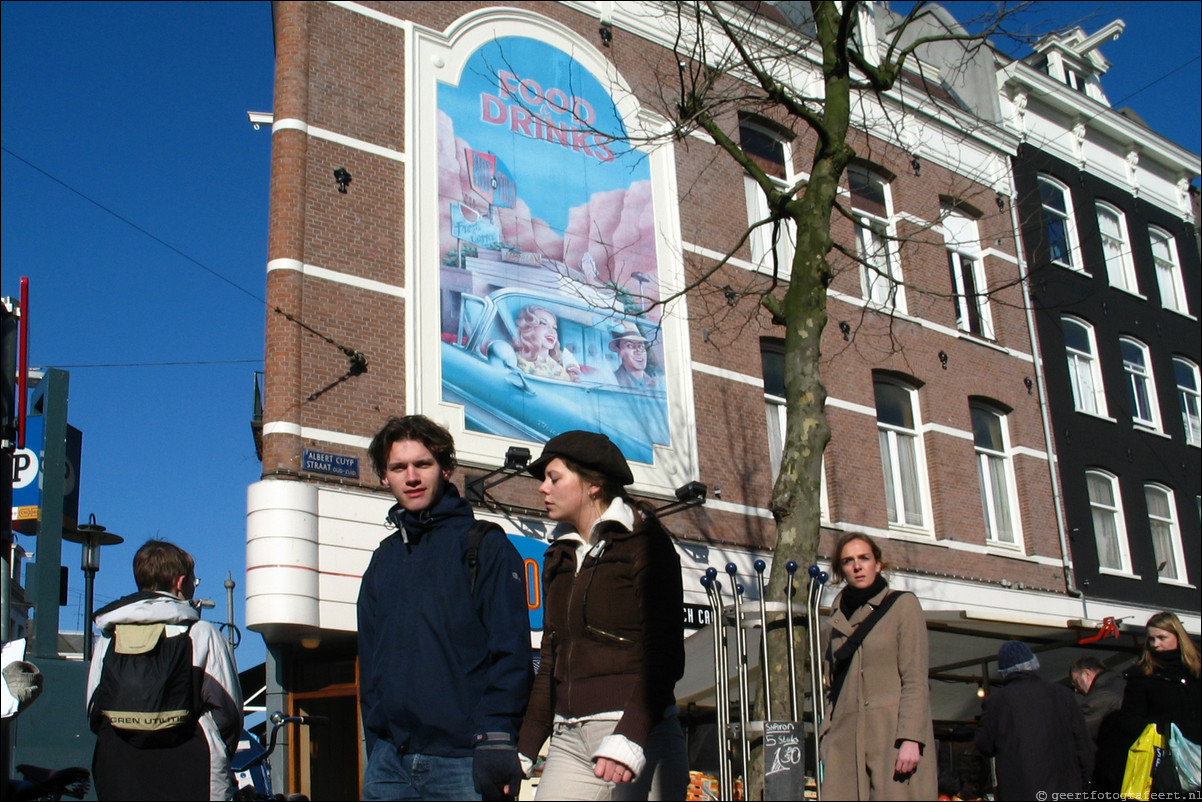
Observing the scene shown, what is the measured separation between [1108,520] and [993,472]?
3175 millimetres

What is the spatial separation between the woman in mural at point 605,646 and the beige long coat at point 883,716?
71.0 inches

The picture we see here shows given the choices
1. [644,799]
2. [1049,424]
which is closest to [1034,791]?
[644,799]

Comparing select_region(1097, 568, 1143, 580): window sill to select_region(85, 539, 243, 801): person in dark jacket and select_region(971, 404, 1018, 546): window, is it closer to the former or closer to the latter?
select_region(971, 404, 1018, 546): window

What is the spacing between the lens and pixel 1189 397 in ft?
79.3

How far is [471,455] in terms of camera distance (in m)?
13.2

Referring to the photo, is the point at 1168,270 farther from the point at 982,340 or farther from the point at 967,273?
the point at 982,340

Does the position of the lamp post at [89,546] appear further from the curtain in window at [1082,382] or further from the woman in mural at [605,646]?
the curtain in window at [1082,382]

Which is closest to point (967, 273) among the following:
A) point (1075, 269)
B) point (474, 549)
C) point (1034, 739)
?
point (1075, 269)

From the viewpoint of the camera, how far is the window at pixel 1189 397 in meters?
23.6

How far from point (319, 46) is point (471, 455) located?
207 inches

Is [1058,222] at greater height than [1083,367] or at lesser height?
greater

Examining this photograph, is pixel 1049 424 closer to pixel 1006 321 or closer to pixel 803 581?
pixel 1006 321

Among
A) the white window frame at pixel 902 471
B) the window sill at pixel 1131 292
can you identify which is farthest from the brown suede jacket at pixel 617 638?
the window sill at pixel 1131 292

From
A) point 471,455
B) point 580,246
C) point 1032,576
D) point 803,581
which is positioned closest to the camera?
point 803,581
